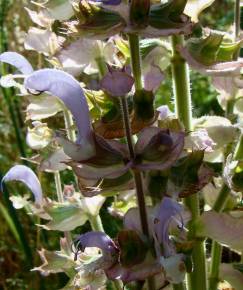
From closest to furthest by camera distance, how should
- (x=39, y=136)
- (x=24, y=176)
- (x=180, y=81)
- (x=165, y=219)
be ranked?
(x=165, y=219)
(x=180, y=81)
(x=24, y=176)
(x=39, y=136)

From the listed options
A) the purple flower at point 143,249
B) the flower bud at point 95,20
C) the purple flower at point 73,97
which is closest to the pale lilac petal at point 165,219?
the purple flower at point 143,249

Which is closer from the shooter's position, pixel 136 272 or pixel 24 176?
pixel 136 272

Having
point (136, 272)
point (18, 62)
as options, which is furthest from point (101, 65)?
point (136, 272)

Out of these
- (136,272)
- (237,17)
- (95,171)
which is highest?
(237,17)

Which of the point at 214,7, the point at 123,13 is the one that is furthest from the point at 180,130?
the point at 214,7

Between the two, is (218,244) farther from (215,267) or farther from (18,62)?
(18,62)

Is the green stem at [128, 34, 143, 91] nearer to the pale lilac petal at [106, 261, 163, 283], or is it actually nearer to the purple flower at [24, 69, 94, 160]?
the purple flower at [24, 69, 94, 160]

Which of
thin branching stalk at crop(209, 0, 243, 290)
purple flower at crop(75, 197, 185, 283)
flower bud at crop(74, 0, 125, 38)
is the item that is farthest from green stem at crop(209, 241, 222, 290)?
flower bud at crop(74, 0, 125, 38)
